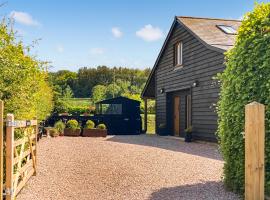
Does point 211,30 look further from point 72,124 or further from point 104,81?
point 104,81

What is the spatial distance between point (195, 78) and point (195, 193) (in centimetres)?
1055

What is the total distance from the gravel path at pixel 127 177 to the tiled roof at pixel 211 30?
17.6 feet

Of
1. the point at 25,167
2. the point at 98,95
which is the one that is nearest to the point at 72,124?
the point at 25,167

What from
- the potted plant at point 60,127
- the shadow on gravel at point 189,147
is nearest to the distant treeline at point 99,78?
the potted plant at point 60,127

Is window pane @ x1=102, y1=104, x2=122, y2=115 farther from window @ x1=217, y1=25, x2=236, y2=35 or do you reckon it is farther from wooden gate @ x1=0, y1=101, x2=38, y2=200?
wooden gate @ x1=0, y1=101, x2=38, y2=200

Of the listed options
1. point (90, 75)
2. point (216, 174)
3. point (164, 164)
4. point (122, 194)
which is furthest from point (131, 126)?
point (90, 75)

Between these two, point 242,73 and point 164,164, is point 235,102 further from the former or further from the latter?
point 164,164

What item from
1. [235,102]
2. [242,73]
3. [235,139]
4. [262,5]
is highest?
[262,5]

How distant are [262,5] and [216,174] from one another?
352cm

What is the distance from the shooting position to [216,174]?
7.63m

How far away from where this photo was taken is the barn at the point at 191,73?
576 inches

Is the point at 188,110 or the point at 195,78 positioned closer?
the point at 195,78

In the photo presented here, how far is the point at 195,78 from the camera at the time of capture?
1612 cm

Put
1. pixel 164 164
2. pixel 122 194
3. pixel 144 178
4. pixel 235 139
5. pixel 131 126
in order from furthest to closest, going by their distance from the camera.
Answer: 1. pixel 131 126
2. pixel 164 164
3. pixel 144 178
4. pixel 122 194
5. pixel 235 139
